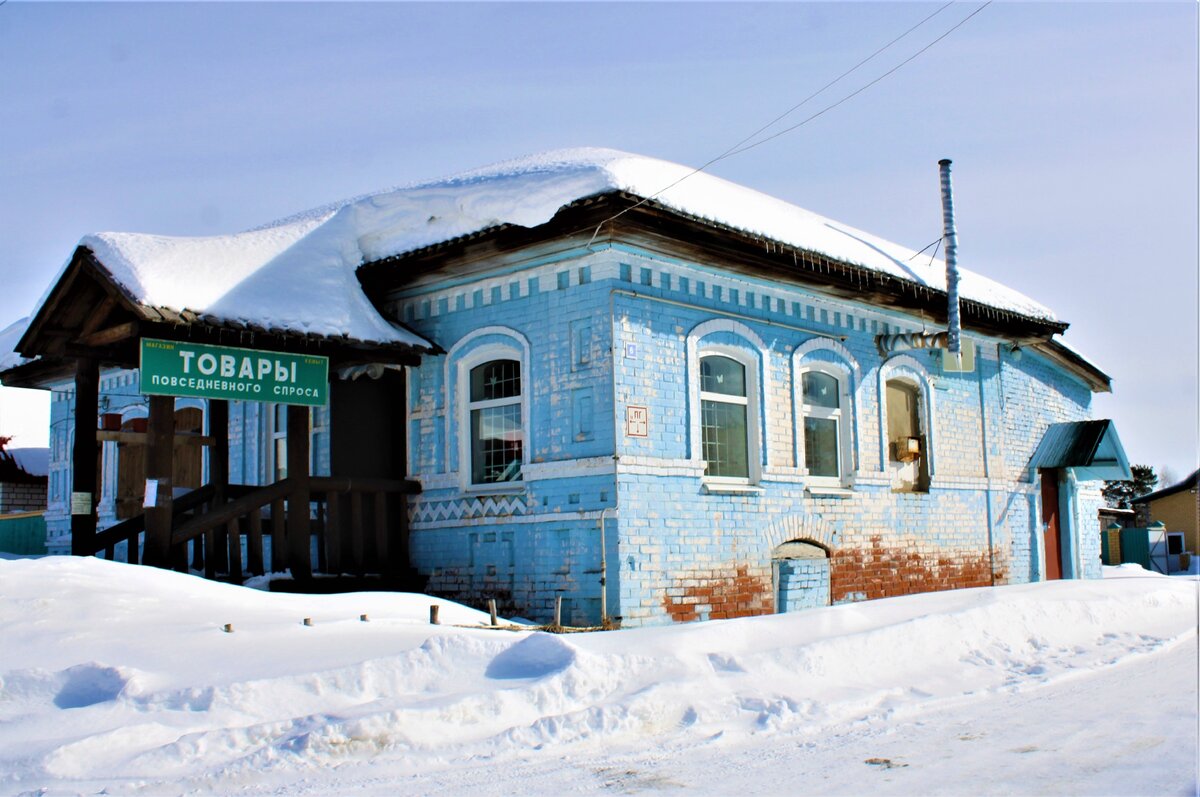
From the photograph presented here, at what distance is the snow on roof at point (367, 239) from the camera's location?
11.6 metres

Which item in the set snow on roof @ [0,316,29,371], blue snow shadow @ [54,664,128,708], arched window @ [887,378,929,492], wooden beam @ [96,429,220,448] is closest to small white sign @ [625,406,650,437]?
arched window @ [887,378,929,492]

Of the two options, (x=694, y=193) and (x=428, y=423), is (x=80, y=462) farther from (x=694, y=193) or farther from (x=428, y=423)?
(x=694, y=193)

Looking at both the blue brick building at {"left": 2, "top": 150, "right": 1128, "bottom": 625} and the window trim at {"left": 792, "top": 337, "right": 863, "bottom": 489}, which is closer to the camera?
the blue brick building at {"left": 2, "top": 150, "right": 1128, "bottom": 625}

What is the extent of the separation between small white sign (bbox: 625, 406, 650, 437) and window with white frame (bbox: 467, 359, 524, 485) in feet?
5.09

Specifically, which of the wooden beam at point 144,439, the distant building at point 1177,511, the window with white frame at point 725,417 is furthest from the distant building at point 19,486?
the distant building at point 1177,511

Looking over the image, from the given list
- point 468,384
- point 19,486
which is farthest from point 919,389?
point 19,486

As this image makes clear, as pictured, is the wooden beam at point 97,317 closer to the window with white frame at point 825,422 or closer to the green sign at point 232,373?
the green sign at point 232,373

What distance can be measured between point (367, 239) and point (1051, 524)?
1257 cm

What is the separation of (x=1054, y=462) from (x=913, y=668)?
11385mm

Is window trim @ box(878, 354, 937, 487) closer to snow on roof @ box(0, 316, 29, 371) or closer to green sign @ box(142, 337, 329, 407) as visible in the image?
green sign @ box(142, 337, 329, 407)

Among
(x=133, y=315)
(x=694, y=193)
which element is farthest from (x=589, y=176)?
(x=133, y=315)

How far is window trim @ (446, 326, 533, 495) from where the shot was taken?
498 inches

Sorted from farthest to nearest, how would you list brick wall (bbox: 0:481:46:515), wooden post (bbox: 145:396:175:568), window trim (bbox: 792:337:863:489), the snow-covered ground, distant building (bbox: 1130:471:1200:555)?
distant building (bbox: 1130:471:1200:555), brick wall (bbox: 0:481:46:515), window trim (bbox: 792:337:863:489), wooden post (bbox: 145:396:175:568), the snow-covered ground

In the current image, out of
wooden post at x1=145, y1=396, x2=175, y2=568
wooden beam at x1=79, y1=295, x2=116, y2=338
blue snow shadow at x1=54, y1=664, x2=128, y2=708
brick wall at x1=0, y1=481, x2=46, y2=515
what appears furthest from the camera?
brick wall at x1=0, y1=481, x2=46, y2=515
